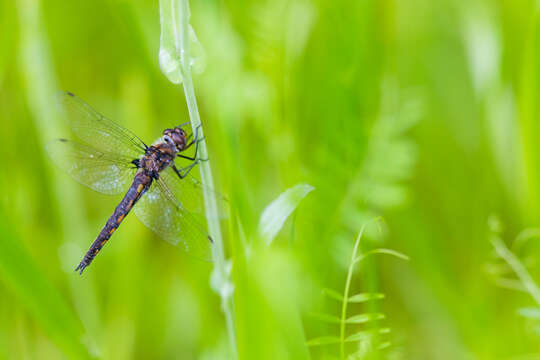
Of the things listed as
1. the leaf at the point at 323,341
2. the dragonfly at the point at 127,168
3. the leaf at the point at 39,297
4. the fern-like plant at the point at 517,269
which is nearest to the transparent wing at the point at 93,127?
the dragonfly at the point at 127,168

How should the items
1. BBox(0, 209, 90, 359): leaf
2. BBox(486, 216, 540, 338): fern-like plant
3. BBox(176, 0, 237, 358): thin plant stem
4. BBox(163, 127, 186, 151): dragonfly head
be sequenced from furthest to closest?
BBox(163, 127, 186, 151): dragonfly head, BBox(486, 216, 540, 338): fern-like plant, BBox(0, 209, 90, 359): leaf, BBox(176, 0, 237, 358): thin plant stem

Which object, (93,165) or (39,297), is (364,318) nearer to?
(39,297)

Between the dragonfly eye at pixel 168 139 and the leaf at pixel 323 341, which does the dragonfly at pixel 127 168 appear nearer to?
the dragonfly eye at pixel 168 139

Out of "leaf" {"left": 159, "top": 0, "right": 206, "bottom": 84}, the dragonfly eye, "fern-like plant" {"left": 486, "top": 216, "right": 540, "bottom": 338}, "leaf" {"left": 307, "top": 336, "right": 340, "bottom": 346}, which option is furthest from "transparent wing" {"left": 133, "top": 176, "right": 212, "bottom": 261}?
"fern-like plant" {"left": 486, "top": 216, "right": 540, "bottom": 338}

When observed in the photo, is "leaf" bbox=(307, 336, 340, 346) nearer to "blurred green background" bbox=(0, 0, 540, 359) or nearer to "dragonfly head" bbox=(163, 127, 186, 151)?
"blurred green background" bbox=(0, 0, 540, 359)

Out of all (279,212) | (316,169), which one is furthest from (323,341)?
(316,169)

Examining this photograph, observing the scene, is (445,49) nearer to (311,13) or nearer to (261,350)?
(311,13)

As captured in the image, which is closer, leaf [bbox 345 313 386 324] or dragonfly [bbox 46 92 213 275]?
leaf [bbox 345 313 386 324]
